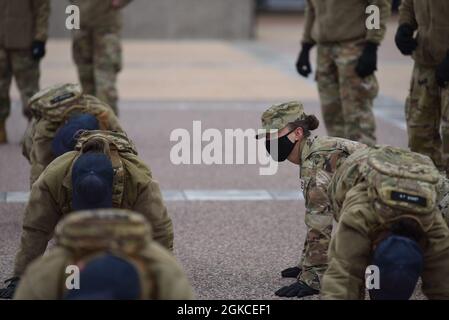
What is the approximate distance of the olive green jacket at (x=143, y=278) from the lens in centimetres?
336

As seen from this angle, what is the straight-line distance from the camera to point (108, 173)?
4359mm

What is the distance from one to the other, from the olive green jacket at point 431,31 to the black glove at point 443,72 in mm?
156

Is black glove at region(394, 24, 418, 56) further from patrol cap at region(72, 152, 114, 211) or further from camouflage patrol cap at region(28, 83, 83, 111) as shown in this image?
patrol cap at region(72, 152, 114, 211)

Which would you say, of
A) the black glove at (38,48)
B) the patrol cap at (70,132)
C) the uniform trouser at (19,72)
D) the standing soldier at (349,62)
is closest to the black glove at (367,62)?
the standing soldier at (349,62)

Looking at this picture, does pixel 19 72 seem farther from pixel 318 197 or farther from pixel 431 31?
pixel 318 197

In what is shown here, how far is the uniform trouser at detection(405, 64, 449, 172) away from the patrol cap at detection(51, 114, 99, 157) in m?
1.96

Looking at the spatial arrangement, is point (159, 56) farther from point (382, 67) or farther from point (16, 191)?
point (16, 191)

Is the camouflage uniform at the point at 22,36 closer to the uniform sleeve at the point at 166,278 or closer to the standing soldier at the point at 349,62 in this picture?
the standing soldier at the point at 349,62

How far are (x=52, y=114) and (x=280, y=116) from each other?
5.27 ft

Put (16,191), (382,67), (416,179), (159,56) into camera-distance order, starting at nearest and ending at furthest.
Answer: (416,179), (16,191), (382,67), (159,56)

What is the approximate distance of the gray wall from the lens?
61.9 ft

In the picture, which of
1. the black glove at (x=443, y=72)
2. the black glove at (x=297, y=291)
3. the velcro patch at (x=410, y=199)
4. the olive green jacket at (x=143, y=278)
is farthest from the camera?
the black glove at (x=443, y=72)
